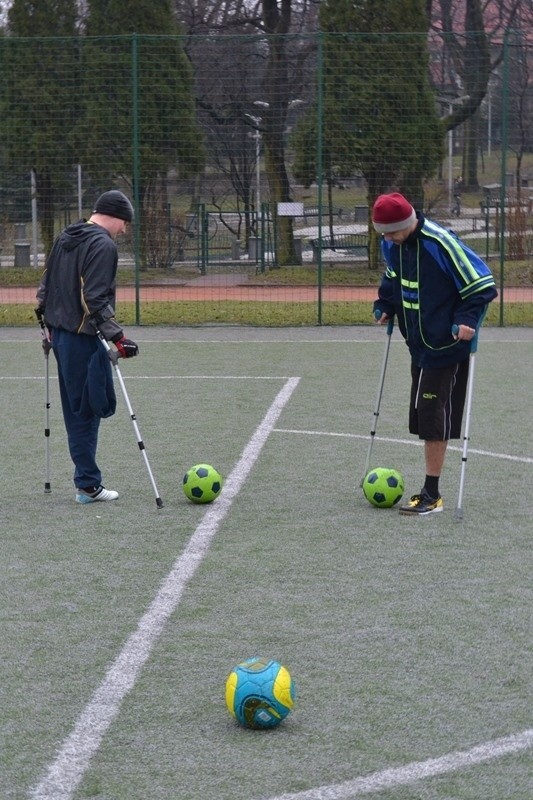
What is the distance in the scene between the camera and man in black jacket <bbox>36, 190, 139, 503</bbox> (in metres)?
7.49

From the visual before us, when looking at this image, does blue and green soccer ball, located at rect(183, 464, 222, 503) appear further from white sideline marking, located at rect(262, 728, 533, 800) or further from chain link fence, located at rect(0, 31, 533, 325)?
chain link fence, located at rect(0, 31, 533, 325)

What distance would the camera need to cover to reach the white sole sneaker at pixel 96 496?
7879 millimetres

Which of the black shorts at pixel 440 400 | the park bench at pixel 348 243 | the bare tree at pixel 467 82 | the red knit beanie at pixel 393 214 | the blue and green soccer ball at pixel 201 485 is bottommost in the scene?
the blue and green soccer ball at pixel 201 485

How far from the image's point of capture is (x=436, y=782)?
4.02 meters

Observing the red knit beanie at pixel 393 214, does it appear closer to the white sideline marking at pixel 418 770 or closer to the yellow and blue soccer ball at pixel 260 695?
the yellow and blue soccer ball at pixel 260 695

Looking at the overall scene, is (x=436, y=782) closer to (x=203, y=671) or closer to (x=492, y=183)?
(x=203, y=671)

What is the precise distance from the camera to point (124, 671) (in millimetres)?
4992

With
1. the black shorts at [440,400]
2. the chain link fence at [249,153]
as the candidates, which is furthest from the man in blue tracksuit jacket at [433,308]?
the chain link fence at [249,153]

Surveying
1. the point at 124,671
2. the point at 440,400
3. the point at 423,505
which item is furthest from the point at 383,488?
the point at 124,671

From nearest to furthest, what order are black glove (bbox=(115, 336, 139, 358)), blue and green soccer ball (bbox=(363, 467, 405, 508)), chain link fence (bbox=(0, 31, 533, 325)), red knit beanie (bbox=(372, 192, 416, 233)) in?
red knit beanie (bbox=(372, 192, 416, 233)) → black glove (bbox=(115, 336, 139, 358)) → blue and green soccer ball (bbox=(363, 467, 405, 508)) → chain link fence (bbox=(0, 31, 533, 325))

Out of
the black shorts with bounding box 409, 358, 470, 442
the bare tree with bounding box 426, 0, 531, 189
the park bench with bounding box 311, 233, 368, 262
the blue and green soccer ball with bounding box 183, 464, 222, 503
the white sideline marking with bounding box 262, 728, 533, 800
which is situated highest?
the bare tree with bounding box 426, 0, 531, 189

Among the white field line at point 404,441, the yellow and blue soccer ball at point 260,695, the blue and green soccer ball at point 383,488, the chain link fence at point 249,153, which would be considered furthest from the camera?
the chain link fence at point 249,153

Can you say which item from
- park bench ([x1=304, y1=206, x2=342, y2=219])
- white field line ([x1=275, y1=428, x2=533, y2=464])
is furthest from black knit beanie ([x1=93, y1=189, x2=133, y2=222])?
park bench ([x1=304, y1=206, x2=342, y2=219])

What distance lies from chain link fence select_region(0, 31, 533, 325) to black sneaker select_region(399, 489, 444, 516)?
407 inches
